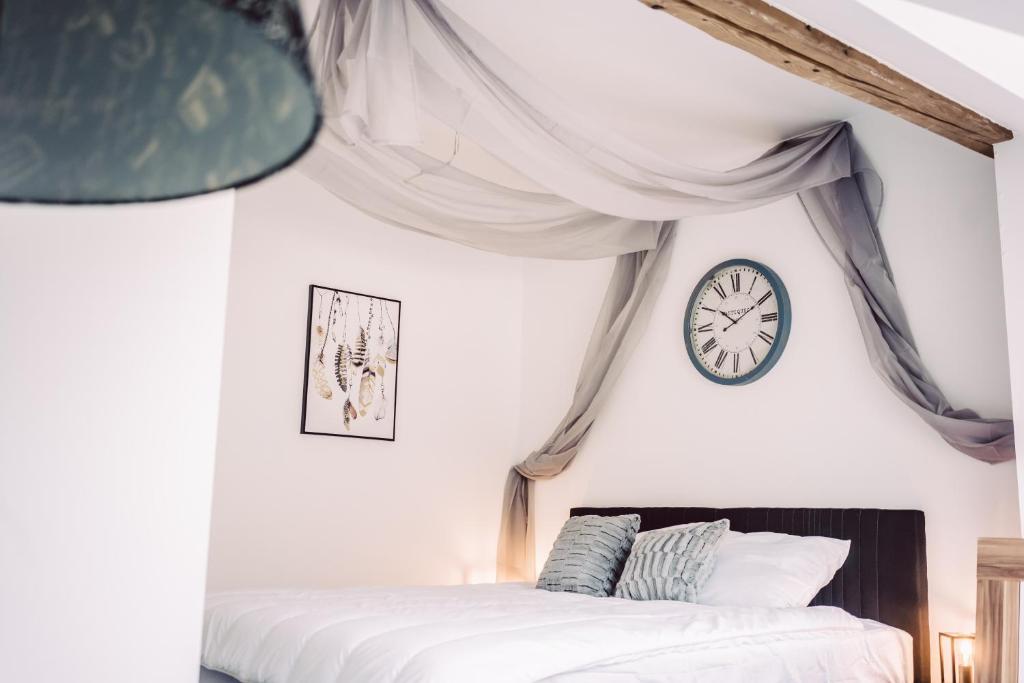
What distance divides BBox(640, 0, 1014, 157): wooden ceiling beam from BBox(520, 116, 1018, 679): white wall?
0.57 meters

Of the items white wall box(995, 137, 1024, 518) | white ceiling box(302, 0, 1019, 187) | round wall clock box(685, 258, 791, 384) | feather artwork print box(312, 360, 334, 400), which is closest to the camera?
white ceiling box(302, 0, 1019, 187)

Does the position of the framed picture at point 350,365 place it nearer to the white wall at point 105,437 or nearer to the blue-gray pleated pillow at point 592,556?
the blue-gray pleated pillow at point 592,556

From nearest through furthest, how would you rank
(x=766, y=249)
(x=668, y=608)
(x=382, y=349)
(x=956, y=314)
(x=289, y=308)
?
(x=668, y=608), (x=956, y=314), (x=766, y=249), (x=289, y=308), (x=382, y=349)

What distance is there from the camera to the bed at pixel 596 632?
90.4 inches

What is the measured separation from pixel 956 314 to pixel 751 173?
1026mm

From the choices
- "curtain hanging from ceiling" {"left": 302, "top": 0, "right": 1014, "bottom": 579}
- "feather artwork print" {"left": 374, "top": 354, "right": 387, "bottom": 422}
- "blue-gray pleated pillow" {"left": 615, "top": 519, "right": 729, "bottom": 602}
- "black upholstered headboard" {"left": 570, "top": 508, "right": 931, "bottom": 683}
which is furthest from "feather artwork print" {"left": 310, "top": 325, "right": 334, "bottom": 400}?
"black upholstered headboard" {"left": 570, "top": 508, "right": 931, "bottom": 683}

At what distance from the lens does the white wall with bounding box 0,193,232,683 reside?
122cm

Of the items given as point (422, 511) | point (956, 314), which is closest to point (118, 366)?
point (956, 314)

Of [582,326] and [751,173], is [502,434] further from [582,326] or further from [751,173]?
[751,173]

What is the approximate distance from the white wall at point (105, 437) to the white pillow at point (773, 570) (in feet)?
7.68

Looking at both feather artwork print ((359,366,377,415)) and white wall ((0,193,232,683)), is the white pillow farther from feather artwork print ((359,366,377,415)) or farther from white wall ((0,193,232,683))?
white wall ((0,193,232,683))

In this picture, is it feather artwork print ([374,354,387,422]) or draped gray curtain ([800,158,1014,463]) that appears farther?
feather artwork print ([374,354,387,422])

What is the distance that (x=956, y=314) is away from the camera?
3.38 m

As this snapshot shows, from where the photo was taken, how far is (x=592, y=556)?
12.3 feet
